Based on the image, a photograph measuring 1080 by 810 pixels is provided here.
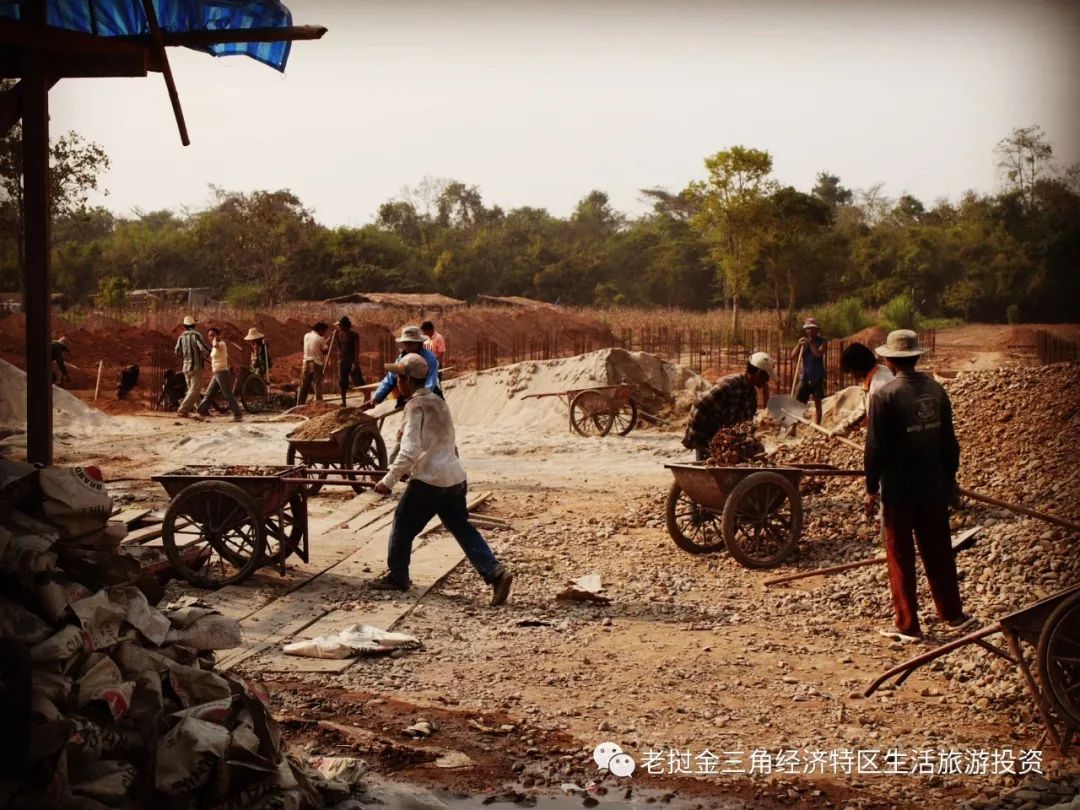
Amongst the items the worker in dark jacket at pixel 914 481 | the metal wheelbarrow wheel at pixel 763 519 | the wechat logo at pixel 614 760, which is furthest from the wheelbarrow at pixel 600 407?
the wechat logo at pixel 614 760

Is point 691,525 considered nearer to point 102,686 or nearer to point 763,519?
point 763,519

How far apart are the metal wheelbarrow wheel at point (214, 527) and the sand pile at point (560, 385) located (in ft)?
35.0

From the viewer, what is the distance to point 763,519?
8.97m

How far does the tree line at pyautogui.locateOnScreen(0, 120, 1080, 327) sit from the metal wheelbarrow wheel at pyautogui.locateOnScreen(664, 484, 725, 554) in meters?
22.2

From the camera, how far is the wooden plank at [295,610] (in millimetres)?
6809

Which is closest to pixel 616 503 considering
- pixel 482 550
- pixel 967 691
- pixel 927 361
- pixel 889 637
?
pixel 482 550

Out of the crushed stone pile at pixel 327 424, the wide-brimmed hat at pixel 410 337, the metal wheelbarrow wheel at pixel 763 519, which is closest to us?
the metal wheelbarrow wheel at pixel 763 519

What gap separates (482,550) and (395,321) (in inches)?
1168


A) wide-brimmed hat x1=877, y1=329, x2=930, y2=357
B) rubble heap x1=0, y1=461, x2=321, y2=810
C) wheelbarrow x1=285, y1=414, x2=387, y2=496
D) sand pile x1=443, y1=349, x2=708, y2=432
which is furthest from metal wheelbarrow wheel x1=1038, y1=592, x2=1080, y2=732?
sand pile x1=443, y1=349, x2=708, y2=432

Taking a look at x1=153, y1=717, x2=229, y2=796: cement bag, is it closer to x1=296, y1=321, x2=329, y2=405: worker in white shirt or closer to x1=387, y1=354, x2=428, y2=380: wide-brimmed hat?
x1=387, y1=354, x2=428, y2=380: wide-brimmed hat

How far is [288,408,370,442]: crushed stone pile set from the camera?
36.0 ft

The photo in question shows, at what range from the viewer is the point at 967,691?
6.04m

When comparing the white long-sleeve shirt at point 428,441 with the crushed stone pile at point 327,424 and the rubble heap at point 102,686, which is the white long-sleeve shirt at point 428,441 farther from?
the crushed stone pile at point 327,424

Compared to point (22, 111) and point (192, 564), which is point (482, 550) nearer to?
point (192, 564)
